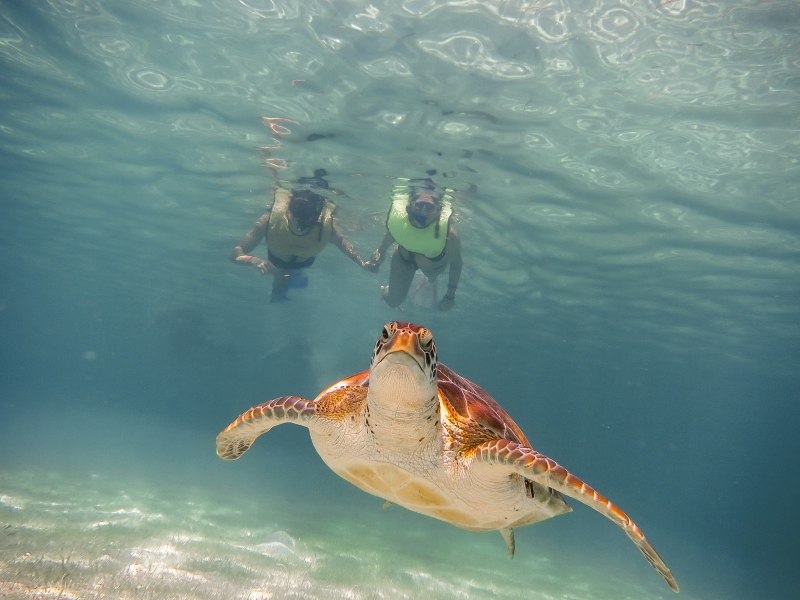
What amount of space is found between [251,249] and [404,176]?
505 centimetres

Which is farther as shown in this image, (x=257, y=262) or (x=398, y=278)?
(x=398, y=278)

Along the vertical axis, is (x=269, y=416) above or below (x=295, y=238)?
below

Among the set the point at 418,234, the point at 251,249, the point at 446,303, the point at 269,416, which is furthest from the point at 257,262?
the point at 269,416

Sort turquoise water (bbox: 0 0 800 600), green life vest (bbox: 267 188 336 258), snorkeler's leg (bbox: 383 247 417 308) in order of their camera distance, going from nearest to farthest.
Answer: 1. turquoise water (bbox: 0 0 800 600)
2. green life vest (bbox: 267 188 336 258)
3. snorkeler's leg (bbox: 383 247 417 308)

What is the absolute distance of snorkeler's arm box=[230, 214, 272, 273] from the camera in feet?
32.8

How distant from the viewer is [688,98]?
823 centimetres

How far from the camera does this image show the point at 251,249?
1212 centimetres

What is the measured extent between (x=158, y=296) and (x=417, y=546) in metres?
38.1

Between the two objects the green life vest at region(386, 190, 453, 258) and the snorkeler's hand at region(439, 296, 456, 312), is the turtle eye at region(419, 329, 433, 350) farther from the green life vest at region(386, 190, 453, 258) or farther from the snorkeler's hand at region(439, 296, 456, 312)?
the snorkeler's hand at region(439, 296, 456, 312)

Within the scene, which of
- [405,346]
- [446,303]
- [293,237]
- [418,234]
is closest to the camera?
[405,346]

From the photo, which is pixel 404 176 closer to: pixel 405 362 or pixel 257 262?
pixel 257 262

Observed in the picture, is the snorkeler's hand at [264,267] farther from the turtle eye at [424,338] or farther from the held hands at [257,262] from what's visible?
the turtle eye at [424,338]

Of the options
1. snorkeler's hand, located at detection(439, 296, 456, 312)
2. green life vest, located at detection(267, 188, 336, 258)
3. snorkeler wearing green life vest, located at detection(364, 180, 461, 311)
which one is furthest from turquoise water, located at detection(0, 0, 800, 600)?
snorkeler's hand, located at detection(439, 296, 456, 312)

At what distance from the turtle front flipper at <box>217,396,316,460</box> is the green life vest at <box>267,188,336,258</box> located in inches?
327
